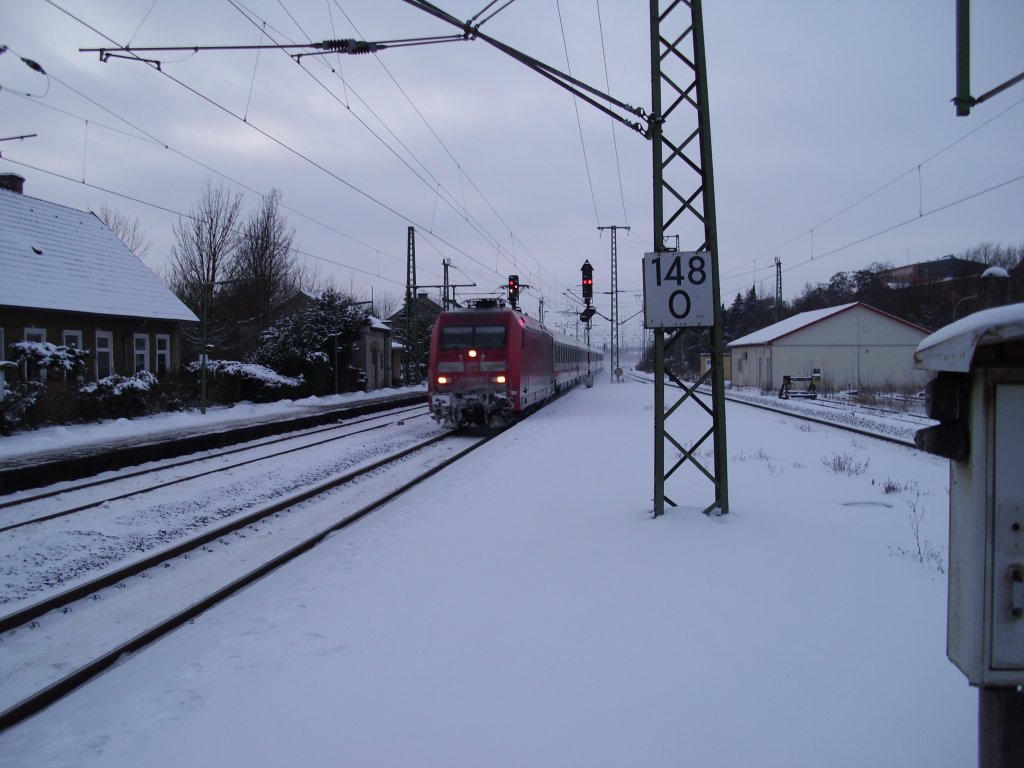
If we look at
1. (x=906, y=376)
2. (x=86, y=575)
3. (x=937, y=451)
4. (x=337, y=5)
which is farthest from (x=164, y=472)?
(x=906, y=376)

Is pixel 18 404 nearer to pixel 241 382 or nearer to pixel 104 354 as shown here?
pixel 104 354

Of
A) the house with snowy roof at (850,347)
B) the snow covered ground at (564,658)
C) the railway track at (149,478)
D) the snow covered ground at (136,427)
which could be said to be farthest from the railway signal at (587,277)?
the house with snowy roof at (850,347)

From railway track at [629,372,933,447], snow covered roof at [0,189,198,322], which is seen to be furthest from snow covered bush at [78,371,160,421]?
railway track at [629,372,933,447]

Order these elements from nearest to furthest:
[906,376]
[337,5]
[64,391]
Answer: [337,5] < [64,391] < [906,376]

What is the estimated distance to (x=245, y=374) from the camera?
25.5 meters

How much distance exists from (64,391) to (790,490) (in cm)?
1539

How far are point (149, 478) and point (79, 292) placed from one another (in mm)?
14040

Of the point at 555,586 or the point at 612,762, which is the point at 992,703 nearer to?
the point at 612,762

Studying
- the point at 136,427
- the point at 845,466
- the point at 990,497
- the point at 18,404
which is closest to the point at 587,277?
the point at 845,466

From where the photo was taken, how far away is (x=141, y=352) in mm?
25219

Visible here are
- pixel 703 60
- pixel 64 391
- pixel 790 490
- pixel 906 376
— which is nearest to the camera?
pixel 703 60

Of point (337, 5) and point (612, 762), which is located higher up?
point (337, 5)

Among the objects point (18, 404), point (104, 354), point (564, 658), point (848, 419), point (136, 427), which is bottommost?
point (564, 658)

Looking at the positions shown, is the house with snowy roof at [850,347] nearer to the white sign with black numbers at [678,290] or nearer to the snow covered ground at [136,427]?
the snow covered ground at [136,427]
